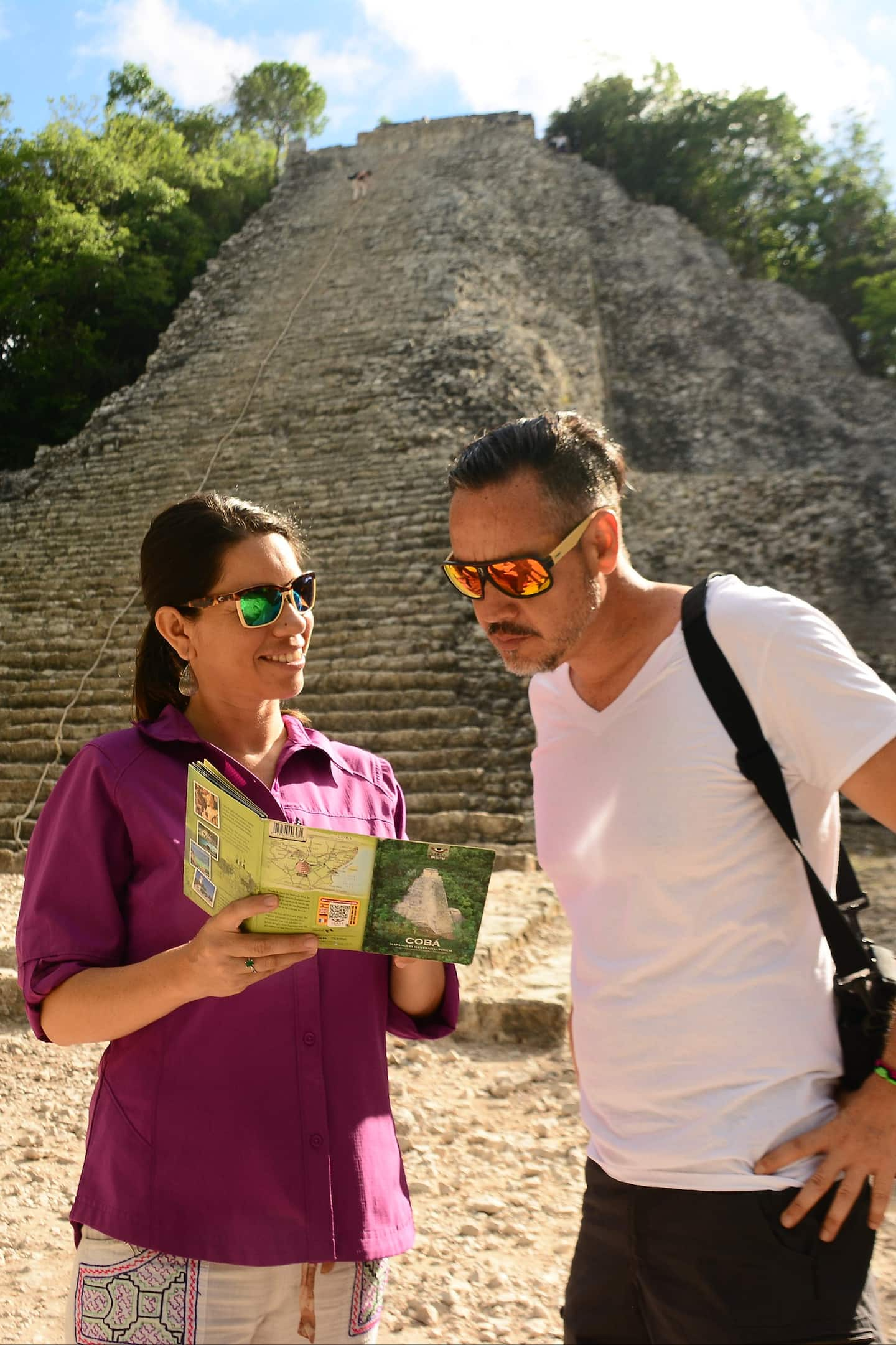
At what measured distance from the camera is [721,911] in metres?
1.46

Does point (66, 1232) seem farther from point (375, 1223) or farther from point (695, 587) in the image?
point (695, 587)

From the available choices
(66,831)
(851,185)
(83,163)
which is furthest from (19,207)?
(66,831)

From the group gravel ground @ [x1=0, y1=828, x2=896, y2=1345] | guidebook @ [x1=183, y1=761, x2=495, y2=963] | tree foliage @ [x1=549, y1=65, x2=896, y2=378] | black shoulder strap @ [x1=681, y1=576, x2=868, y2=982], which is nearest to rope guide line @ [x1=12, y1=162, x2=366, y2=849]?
guidebook @ [x1=183, y1=761, x2=495, y2=963]

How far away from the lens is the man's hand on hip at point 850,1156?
1.35 m

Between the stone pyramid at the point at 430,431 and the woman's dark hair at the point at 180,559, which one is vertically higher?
the stone pyramid at the point at 430,431

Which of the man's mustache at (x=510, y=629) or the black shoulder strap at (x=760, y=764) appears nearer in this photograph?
the black shoulder strap at (x=760, y=764)

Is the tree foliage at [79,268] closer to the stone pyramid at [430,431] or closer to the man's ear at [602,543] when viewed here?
the stone pyramid at [430,431]

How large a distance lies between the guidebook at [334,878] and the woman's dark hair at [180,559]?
429 mm

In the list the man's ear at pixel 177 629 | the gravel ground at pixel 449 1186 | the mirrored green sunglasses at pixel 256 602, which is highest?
the mirrored green sunglasses at pixel 256 602

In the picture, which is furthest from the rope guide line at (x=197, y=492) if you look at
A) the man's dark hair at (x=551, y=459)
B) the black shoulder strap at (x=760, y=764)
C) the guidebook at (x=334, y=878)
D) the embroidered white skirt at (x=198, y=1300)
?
the embroidered white skirt at (x=198, y=1300)

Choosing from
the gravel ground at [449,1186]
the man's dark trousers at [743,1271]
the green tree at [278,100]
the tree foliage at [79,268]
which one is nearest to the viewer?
the man's dark trousers at [743,1271]

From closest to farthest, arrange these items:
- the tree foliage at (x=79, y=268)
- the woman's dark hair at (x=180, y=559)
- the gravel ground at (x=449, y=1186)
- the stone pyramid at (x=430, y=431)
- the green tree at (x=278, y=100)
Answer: the woman's dark hair at (x=180, y=559) < the gravel ground at (x=449, y=1186) < the stone pyramid at (x=430, y=431) < the tree foliage at (x=79, y=268) < the green tree at (x=278, y=100)

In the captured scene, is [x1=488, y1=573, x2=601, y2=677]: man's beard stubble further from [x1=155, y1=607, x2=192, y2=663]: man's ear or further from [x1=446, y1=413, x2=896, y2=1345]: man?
[x1=155, y1=607, x2=192, y2=663]: man's ear

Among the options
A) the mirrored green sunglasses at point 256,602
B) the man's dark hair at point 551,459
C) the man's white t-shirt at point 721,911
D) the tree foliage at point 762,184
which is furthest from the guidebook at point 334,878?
the tree foliage at point 762,184
